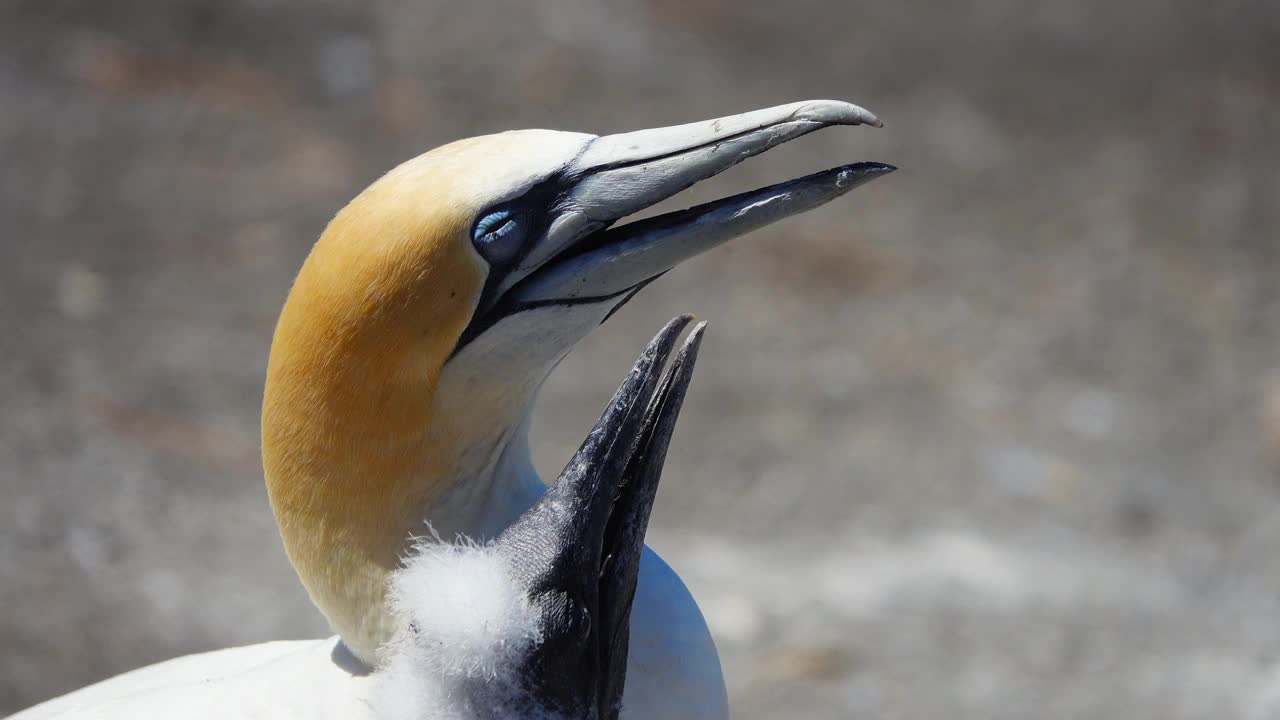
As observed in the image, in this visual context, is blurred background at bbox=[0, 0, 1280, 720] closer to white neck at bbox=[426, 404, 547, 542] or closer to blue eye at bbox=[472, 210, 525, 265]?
white neck at bbox=[426, 404, 547, 542]

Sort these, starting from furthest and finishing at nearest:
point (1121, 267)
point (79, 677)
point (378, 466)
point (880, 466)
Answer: point (1121, 267)
point (880, 466)
point (79, 677)
point (378, 466)

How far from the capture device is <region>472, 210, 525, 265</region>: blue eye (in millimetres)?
2238

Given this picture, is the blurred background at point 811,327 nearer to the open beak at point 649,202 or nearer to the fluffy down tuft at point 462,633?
the fluffy down tuft at point 462,633

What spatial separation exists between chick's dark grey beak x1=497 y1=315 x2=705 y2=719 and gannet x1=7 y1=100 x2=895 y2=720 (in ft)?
0.33

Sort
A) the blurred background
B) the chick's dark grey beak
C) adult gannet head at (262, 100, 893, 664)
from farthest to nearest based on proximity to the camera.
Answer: the blurred background
the chick's dark grey beak
adult gannet head at (262, 100, 893, 664)

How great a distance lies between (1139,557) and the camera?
586cm

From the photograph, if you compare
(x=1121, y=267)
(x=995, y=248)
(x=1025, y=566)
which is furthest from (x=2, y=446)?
(x=1121, y=267)

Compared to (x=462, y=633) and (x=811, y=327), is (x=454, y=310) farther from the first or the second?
(x=811, y=327)

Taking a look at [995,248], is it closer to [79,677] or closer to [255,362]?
[255,362]

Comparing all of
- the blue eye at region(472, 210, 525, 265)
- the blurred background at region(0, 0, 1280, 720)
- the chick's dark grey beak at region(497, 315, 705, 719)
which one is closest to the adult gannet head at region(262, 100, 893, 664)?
the blue eye at region(472, 210, 525, 265)

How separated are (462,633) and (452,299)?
1.70 feet

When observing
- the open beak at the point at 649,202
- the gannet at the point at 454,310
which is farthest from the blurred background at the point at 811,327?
the open beak at the point at 649,202

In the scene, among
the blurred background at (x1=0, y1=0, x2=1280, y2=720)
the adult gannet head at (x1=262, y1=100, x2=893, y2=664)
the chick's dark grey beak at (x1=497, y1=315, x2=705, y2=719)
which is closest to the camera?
the adult gannet head at (x1=262, y1=100, x2=893, y2=664)

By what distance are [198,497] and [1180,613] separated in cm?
382
